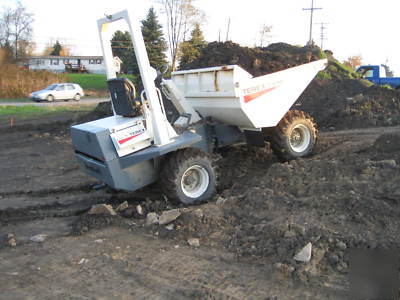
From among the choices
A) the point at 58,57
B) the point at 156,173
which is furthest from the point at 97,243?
the point at 58,57

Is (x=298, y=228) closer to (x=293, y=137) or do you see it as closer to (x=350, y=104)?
(x=293, y=137)

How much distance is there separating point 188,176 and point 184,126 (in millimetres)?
905

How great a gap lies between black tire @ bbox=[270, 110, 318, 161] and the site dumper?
18 mm

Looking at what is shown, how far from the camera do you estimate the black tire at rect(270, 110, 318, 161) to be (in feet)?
24.9

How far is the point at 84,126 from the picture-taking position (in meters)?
5.94

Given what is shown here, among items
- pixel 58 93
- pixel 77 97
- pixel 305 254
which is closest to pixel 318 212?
pixel 305 254

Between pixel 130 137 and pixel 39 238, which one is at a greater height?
pixel 130 137

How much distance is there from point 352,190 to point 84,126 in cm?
371

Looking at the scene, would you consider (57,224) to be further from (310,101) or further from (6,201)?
(310,101)

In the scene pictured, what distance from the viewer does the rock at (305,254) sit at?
4.00 m

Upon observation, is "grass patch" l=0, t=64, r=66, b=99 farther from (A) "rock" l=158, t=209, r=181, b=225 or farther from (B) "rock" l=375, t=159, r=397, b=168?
(B) "rock" l=375, t=159, r=397, b=168

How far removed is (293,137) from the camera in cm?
800

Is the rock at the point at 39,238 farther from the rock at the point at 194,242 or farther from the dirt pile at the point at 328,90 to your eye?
the dirt pile at the point at 328,90

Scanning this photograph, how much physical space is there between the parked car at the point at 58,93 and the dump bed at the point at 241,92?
2624 cm
